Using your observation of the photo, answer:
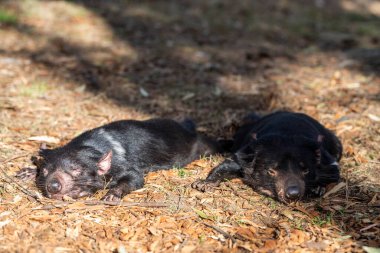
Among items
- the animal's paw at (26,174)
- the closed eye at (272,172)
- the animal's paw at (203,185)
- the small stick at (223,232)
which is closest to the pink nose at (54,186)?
the animal's paw at (26,174)

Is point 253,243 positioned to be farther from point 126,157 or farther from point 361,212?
point 126,157

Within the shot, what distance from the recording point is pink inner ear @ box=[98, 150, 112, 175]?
13.2 ft

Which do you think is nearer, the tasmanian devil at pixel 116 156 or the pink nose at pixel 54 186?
the pink nose at pixel 54 186

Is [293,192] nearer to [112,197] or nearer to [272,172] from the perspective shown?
[272,172]

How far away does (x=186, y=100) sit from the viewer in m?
6.39

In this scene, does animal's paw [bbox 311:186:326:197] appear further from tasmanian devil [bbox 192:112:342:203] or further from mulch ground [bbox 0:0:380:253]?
mulch ground [bbox 0:0:380:253]

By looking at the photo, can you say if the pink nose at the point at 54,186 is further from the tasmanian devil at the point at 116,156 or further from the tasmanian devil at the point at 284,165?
the tasmanian devil at the point at 284,165

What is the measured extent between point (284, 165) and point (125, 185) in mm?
1252

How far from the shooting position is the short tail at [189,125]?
17.3 feet

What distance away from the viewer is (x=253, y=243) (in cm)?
324

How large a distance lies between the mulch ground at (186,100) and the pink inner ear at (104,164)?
0.69ft

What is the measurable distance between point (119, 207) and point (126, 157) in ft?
2.46

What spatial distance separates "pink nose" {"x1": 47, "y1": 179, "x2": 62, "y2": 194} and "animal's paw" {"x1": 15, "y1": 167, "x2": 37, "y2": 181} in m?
0.48

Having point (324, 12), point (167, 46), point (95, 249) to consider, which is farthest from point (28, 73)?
point (324, 12)
